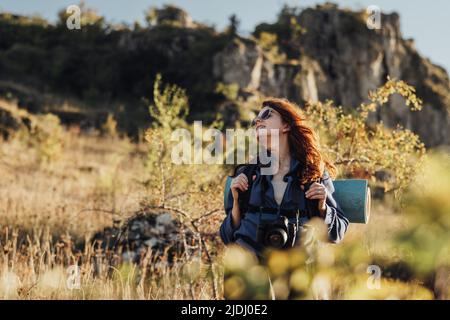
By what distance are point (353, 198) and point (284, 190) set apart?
0.36 m

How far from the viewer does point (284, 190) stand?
92.3 inches

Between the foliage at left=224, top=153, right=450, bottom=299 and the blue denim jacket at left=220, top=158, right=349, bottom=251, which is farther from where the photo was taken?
the blue denim jacket at left=220, top=158, right=349, bottom=251

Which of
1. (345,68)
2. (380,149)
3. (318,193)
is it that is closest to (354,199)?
(318,193)

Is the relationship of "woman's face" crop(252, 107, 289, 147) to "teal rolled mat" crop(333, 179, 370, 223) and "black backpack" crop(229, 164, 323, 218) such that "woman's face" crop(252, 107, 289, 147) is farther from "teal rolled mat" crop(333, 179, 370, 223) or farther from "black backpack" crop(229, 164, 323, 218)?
"teal rolled mat" crop(333, 179, 370, 223)

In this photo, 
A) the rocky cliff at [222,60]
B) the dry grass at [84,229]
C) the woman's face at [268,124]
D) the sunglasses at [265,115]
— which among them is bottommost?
the dry grass at [84,229]

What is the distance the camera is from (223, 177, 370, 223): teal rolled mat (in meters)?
Result: 2.41

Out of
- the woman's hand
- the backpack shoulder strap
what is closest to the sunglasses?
the backpack shoulder strap

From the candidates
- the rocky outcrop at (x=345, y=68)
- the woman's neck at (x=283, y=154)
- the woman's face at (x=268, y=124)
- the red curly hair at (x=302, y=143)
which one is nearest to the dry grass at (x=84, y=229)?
the red curly hair at (x=302, y=143)

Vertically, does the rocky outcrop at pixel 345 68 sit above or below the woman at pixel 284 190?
above

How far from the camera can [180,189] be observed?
20.6ft

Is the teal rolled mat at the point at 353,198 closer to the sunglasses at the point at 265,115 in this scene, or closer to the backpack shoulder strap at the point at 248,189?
the backpack shoulder strap at the point at 248,189

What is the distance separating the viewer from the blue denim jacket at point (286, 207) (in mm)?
2254

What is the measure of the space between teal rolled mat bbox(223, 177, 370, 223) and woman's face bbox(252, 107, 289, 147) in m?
0.26
